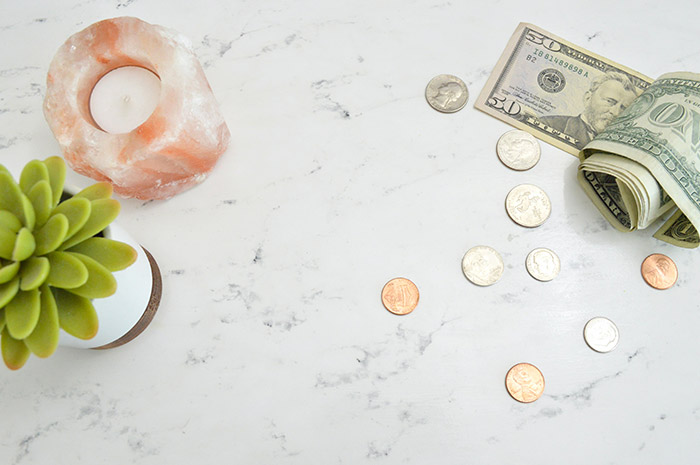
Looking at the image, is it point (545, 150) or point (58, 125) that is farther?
point (545, 150)

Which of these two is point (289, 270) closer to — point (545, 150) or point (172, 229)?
point (172, 229)

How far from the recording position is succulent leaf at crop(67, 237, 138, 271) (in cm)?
49

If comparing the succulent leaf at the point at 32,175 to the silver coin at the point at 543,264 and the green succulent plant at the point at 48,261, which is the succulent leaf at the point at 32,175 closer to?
the green succulent plant at the point at 48,261

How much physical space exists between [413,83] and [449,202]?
0.20 meters

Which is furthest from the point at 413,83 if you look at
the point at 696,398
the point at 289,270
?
the point at 696,398

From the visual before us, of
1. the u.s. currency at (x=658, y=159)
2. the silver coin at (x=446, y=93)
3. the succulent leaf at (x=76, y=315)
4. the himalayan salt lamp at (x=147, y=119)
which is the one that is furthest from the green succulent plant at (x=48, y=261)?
the u.s. currency at (x=658, y=159)

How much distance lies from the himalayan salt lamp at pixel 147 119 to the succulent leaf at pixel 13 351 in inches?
9.7

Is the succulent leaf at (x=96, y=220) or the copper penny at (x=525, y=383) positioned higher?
the succulent leaf at (x=96, y=220)

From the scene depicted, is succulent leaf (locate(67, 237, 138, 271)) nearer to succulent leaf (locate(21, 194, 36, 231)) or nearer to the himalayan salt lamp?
succulent leaf (locate(21, 194, 36, 231))

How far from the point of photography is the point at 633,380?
70 centimetres

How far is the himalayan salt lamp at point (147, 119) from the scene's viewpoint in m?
0.64

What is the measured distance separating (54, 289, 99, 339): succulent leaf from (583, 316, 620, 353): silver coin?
60cm

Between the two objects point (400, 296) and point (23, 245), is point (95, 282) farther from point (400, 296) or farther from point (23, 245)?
point (400, 296)

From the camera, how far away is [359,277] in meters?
0.73
